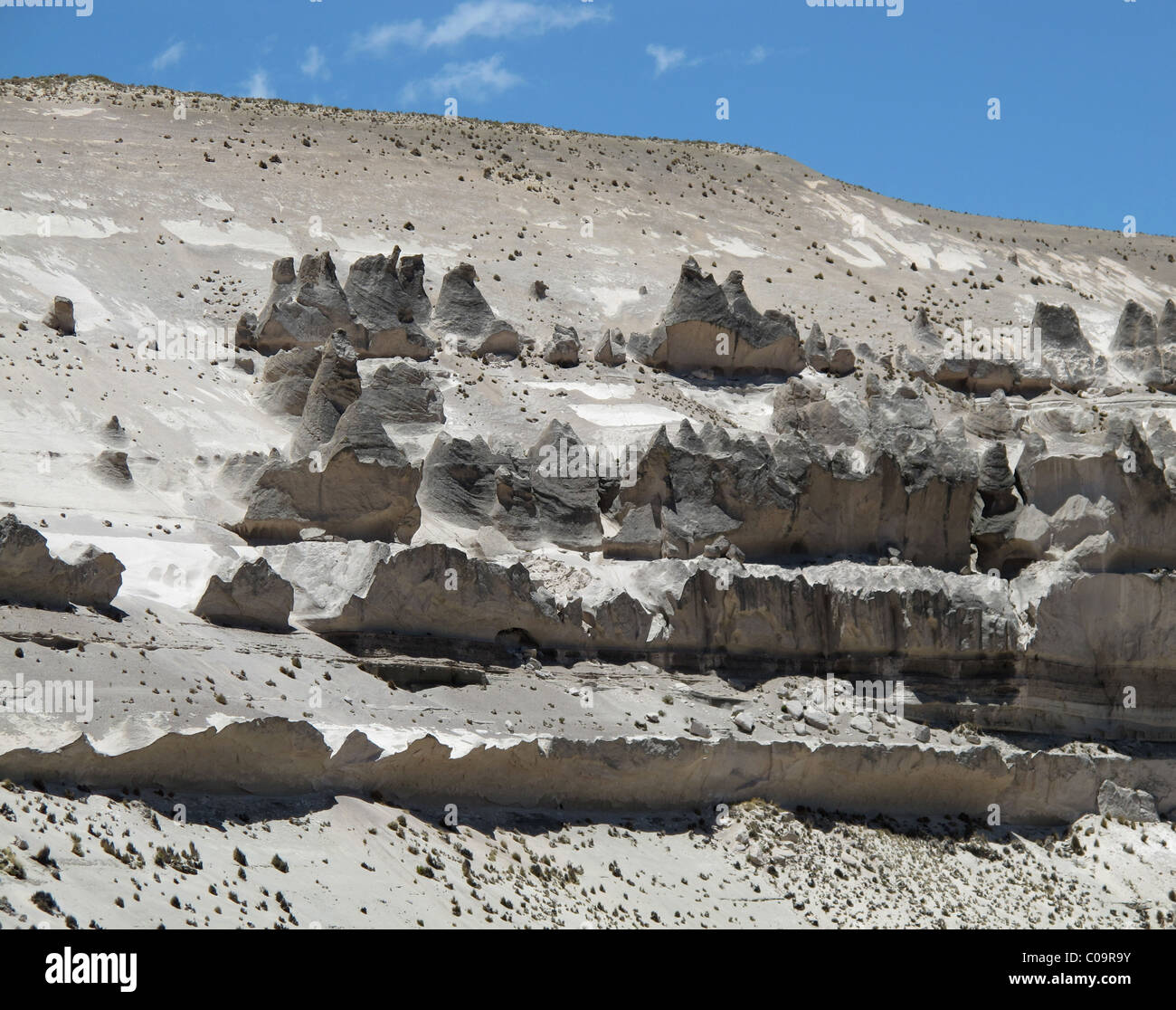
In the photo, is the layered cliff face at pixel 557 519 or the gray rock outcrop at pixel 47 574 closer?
the gray rock outcrop at pixel 47 574

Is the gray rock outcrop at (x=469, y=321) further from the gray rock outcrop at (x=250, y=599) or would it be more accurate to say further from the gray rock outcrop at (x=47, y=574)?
the gray rock outcrop at (x=47, y=574)

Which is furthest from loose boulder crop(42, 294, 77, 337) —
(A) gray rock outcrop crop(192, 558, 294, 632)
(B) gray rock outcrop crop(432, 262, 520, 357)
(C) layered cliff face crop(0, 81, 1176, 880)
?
(A) gray rock outcrop crop(192, 558, 294, 632)

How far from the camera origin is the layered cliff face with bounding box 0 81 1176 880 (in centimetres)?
2289

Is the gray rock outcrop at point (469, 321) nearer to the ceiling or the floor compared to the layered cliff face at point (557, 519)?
nearer to the ceiling

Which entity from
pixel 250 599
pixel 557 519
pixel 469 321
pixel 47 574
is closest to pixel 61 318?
pixel 469 321

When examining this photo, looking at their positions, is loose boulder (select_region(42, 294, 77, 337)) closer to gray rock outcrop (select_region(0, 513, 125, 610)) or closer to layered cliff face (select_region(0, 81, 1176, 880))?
layered cliff face (select_region(0, 81, 1176, 880))

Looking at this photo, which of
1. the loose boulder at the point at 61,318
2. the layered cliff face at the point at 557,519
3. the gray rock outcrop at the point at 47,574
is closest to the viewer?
the gray rock outcrop at the point at 47,574

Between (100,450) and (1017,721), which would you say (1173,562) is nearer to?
(1017,721)

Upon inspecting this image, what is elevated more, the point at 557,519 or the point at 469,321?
the point at 469,321

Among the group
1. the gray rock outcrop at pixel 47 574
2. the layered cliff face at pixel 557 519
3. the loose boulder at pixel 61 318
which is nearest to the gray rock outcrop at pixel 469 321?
the layered cliff face at pixel 557 519

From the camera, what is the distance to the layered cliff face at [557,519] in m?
22.9

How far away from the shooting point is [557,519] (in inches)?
1266

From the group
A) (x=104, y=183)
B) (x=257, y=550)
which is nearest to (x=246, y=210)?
(x=104, y=183)

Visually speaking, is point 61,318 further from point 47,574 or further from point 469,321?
point 47,574
